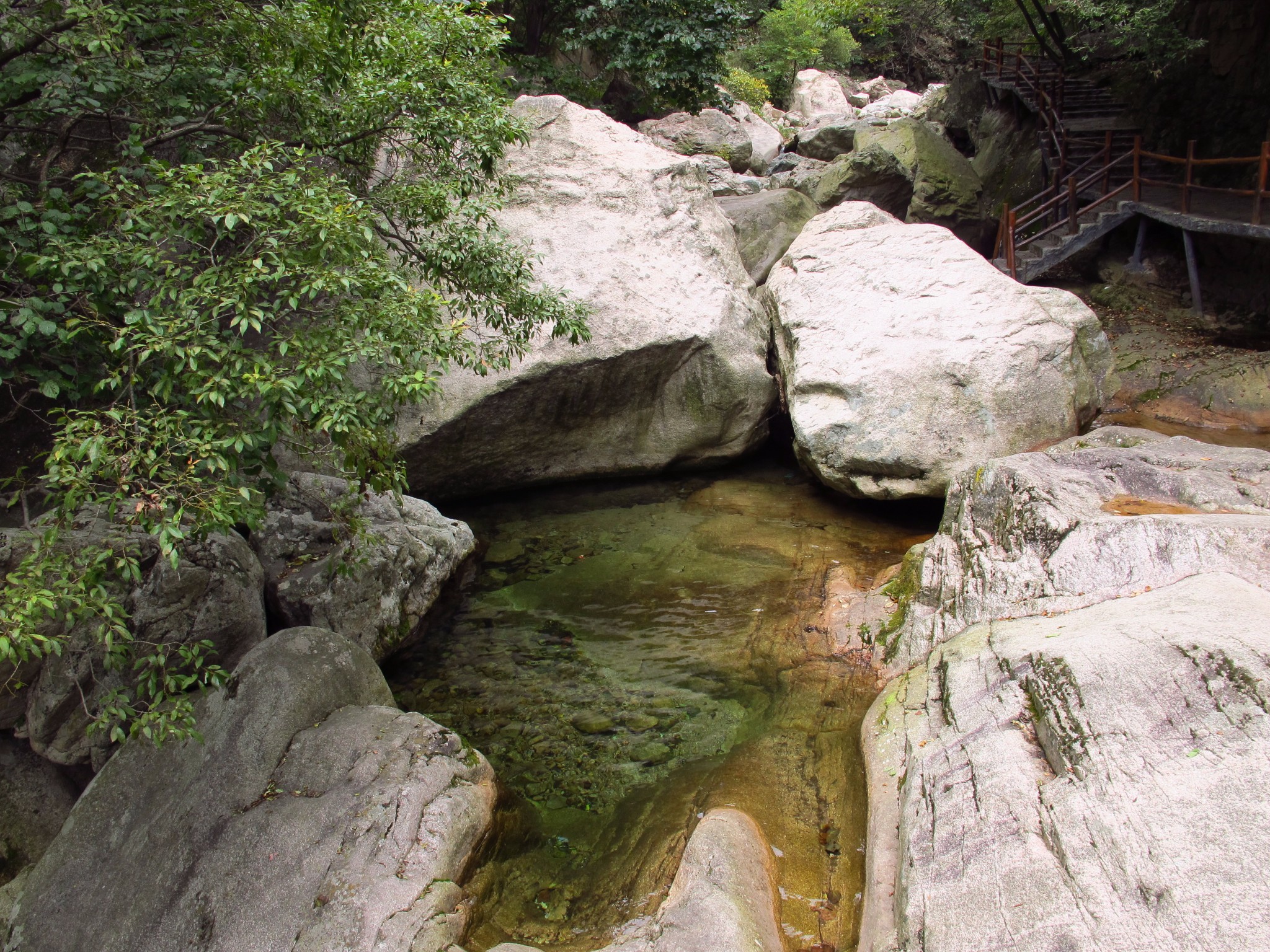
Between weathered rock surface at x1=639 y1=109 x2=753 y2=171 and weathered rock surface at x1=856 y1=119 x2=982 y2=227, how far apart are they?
10.1ft

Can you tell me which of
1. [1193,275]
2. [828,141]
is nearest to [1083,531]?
[1193,275]

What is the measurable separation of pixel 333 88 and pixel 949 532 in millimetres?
5186

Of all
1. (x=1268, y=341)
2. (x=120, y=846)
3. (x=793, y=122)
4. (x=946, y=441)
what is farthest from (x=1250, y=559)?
(x=793, y=122)

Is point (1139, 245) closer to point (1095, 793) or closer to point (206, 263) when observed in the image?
point (1095, 793)

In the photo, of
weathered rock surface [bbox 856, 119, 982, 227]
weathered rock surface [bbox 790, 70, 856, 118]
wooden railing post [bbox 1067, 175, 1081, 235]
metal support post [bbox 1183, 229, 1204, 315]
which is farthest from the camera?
weathered rock surface [bbox 790, 70, 856, 118]

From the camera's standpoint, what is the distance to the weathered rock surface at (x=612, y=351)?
324 inches

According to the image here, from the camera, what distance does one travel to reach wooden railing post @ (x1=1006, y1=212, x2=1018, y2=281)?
12.0m

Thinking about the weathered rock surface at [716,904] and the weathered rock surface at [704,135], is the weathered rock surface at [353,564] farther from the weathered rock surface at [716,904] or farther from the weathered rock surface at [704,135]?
the weathered rock surface at [704,135]

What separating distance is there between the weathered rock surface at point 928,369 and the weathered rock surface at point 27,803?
6336 millimetres

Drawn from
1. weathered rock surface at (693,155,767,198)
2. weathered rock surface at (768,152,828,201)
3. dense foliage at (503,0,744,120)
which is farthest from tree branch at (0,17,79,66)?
weathered rock surface at (768,152,828,201)

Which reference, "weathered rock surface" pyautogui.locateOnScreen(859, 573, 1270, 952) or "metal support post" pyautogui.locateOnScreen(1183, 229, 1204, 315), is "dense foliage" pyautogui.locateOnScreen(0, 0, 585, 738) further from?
"metal support post" pyautogui.locateOnScreen(1183, 229, 1204, 315)

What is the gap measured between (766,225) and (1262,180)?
588 cm

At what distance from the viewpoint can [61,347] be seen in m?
4.21

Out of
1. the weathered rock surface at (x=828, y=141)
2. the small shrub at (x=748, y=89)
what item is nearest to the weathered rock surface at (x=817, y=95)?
the small shrub at (x=748, y=89)
